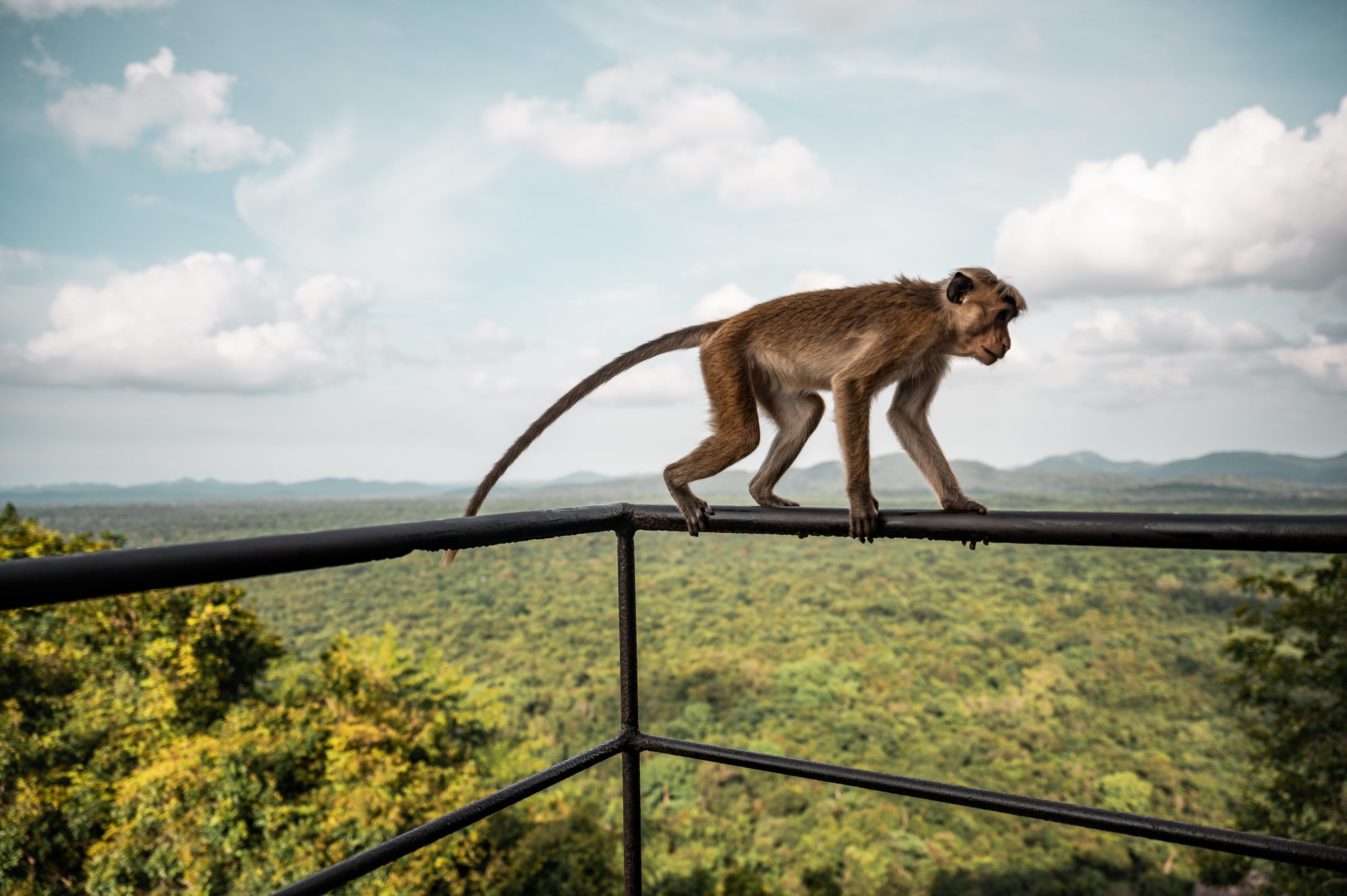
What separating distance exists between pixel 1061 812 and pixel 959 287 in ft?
6.14

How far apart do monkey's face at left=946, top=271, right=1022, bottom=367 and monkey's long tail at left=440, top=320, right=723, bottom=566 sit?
893 mm

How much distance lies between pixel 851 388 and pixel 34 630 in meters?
24.1

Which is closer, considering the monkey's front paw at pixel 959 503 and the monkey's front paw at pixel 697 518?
the monkey's front paw at pixel 697 518

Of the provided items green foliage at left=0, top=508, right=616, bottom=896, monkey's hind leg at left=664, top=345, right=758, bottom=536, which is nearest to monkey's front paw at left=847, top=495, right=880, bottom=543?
monkey's hind leg at left=664, top=345, right=758, bottom=536

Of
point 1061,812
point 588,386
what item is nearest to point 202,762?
point 588,386

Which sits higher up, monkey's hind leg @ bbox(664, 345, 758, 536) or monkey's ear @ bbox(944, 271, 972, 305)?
monkey's ear @ bbox(944, 271, 972, 305)

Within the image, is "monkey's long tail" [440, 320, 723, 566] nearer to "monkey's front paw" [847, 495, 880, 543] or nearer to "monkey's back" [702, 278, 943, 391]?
"monkey's back" [702, 278, 943, 391]

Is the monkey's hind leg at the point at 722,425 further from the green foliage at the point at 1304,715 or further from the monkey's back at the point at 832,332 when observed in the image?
the green foliage at the point at 1304,715

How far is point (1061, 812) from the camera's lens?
98 centimetres

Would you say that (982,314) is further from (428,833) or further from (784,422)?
(428,833)

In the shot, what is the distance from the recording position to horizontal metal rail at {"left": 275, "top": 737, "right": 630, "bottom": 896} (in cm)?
85

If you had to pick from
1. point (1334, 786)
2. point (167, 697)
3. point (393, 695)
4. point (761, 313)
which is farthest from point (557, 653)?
point (761, 313)

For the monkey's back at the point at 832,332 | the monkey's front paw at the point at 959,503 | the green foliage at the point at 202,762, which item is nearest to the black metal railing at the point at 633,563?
the monkey's front paw at the point at 959,503

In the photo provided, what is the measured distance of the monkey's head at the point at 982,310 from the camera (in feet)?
8.13
